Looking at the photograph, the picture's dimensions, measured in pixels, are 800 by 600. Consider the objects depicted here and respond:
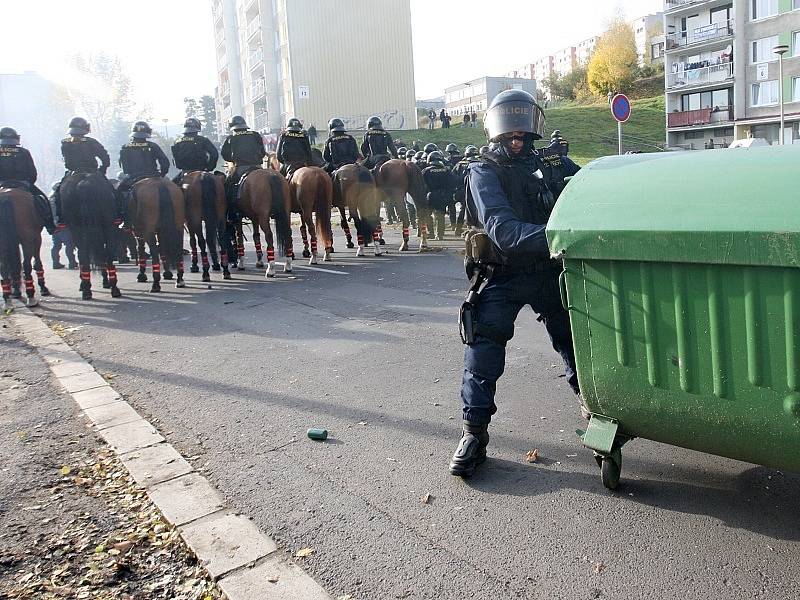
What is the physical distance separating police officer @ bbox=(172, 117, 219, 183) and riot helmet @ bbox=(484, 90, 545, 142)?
8659 mm

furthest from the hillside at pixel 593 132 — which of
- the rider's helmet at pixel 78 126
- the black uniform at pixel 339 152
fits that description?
the rider's helmet at pixel 78 126

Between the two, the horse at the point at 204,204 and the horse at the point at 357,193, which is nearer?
the horse at the point at 204,204

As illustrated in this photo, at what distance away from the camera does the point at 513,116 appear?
406cm

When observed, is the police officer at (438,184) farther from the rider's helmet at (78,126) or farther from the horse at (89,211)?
the rider's helmet at (78,126)

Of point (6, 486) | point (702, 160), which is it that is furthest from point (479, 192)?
point (6, 486)

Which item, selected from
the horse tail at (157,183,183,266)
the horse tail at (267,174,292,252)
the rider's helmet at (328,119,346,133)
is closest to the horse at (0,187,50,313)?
the horse tail at (157,183,183,266)

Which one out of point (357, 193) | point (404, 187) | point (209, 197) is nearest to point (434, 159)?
point (404, 187)

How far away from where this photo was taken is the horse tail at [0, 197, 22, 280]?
31.4 ft

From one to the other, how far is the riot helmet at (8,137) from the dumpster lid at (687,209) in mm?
9394

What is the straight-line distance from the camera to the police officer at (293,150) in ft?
41.5

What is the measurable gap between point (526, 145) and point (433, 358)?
2594 millimetres

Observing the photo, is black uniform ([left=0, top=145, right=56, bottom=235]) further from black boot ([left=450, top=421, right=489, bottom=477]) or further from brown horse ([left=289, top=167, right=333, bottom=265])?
black boot ([left=450, top=421, right=489, bottom=477])

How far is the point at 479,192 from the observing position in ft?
12.9

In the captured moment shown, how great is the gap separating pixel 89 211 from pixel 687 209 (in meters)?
9.23
